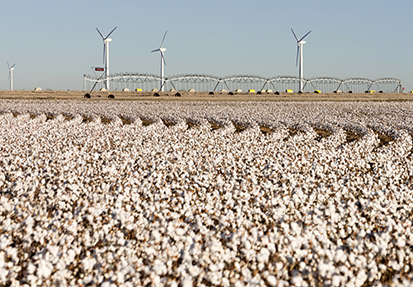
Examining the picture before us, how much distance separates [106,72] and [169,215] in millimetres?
122678

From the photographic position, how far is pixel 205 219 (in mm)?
8555

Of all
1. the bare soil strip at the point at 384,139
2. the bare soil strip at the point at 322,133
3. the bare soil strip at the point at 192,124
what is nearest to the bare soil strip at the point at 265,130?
the bare soil strip at the point at 322,133

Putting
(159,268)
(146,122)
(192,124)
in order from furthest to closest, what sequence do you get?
1. (146,122)
2. (192,124)
3. (159,268)

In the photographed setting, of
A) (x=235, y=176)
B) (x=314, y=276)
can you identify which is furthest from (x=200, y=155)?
(x=314, y=276)

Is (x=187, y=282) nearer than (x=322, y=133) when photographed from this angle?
Yes

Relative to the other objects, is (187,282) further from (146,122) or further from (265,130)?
(146,122)

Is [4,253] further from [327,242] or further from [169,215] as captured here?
[327,242]

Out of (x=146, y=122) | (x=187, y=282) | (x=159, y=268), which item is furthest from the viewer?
(x=146, y=122)

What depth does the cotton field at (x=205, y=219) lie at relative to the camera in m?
6.30

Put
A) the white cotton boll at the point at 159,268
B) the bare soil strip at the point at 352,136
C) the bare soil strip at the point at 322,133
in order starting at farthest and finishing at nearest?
the bare soil strip at the point at 322,133
the bare soil strip at the point at 352,136
the white cotton boll at the point at 159,268

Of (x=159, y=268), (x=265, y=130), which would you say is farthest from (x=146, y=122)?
(x=159, y=268)

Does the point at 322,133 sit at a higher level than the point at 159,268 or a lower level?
higher

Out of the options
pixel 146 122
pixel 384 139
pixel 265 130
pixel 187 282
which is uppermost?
pixel 146 122

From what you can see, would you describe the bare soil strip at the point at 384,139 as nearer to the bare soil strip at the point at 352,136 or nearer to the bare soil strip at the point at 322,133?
the bare soil strip at the point at 352,136
